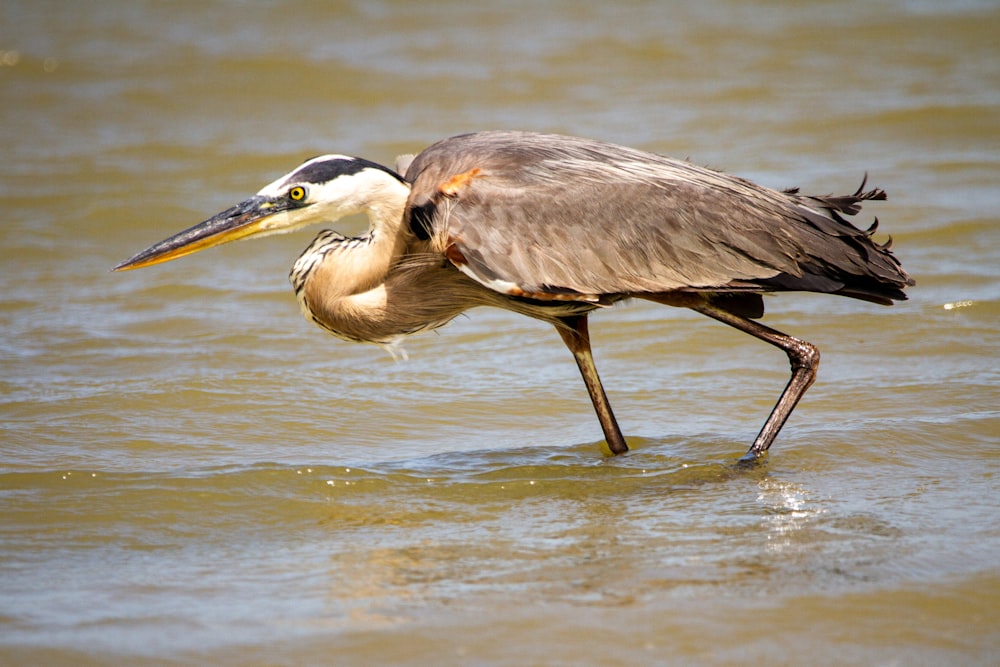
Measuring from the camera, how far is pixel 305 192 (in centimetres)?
536

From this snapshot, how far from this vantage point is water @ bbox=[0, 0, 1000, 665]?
3.98m

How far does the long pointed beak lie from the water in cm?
100

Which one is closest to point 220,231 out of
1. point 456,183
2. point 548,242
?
point 456,183

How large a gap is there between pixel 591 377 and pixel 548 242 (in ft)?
2.54

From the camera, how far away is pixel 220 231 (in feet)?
17.8

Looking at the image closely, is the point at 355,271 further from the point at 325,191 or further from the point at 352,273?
A: the point at 325,191

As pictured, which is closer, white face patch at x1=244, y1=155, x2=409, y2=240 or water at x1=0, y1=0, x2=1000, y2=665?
water at x1=0, y1=0, x2=1000, y2=665

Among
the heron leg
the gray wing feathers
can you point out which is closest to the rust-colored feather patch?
the gray wing feathers

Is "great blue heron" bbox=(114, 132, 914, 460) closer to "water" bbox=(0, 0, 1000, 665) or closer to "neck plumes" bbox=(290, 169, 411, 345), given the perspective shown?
"neck plumes" bbox=(290, 169, 411, 345)

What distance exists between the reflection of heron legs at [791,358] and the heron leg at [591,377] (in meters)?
0.56

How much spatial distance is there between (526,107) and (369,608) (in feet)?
35.1

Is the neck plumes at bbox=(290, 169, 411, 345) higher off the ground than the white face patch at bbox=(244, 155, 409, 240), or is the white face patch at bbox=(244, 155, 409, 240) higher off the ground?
the white face patch at bbox=(244, 155, 409, 240)

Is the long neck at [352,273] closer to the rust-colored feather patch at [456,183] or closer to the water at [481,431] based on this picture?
the rust-colored feather patch at [456,183]

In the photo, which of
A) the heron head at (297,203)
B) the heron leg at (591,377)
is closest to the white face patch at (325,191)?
the heron head at (297,203)
